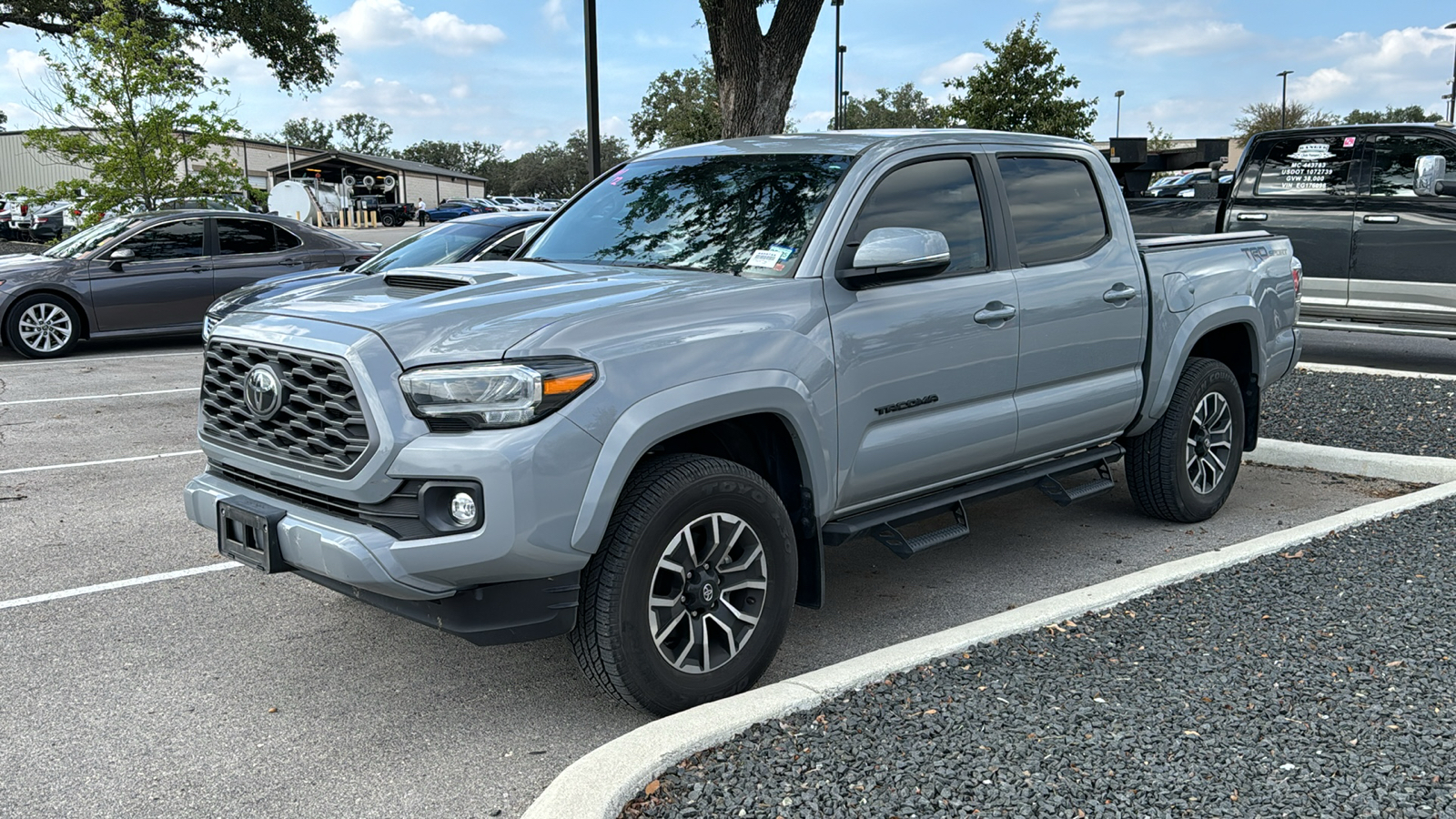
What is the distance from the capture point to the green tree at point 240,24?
26578 millimetres

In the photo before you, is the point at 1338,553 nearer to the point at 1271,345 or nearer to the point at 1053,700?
the point at 1271,345

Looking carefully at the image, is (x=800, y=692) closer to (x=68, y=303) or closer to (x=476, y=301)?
(x=476, y=301)

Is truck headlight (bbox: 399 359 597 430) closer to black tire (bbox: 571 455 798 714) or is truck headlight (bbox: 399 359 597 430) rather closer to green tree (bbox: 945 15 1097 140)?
black tire (bbox: 571 455 798 714)

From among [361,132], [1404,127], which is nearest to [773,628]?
[1404,127]

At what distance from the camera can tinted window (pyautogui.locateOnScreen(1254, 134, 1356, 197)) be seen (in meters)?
11.3

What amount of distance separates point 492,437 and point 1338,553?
3.76 meters

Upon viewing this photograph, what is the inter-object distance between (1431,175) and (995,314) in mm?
7792

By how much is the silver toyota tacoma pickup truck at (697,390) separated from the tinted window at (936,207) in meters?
0.01

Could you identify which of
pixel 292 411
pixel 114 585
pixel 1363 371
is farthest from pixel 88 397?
pixel 1363 371

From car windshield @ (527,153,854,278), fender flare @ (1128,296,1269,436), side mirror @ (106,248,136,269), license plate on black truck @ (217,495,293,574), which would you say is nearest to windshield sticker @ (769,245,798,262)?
car windshield @ (527,153,854,278)

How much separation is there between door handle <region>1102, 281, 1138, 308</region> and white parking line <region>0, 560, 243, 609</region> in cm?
397

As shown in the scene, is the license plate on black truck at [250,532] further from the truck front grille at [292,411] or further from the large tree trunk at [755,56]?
the large tree trunk at [755,56]

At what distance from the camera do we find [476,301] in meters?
3.87

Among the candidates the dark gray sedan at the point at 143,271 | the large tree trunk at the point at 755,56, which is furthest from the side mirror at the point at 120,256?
the large tree trunk at the point at 755,56
